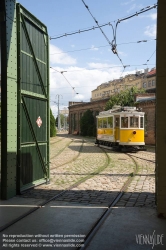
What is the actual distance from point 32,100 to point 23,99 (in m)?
0.58

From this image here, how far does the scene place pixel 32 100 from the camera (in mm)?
7328

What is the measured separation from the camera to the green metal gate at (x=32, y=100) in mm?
6685

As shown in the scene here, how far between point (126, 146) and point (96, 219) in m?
14.6

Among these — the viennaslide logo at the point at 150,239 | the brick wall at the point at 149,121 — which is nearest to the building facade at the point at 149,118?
the brick wall at the point at 149,121

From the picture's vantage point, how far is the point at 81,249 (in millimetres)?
3576

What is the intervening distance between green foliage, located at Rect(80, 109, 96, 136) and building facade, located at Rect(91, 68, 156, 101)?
292 inches

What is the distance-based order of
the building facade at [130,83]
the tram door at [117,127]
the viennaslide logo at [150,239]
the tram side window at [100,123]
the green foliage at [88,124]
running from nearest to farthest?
the viennaslide logo at [150,239]
the tram door at [117,127]
the tram side window at [100,123]
the green foliage at [88,124]
the building facade at [130,83]

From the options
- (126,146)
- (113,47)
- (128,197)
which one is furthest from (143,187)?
(126,146)

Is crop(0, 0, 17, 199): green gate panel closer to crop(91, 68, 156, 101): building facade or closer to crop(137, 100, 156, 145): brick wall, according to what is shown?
crop(137, 100, 156, 145): brick wall

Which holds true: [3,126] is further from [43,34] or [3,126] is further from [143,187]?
[143,187]

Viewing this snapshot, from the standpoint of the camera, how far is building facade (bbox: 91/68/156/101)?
215ft

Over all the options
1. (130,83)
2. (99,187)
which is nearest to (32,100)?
(99,187)

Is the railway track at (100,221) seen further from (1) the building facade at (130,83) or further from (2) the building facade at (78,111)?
(1) the building facade at (130,83)

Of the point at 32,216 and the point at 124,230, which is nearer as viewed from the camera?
the point at 124,230
